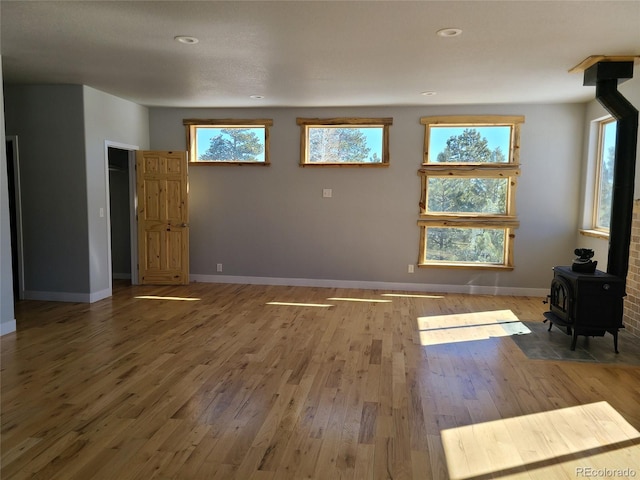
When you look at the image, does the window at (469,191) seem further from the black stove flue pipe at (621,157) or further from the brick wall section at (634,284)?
the black stove flue pipe at (621,157)

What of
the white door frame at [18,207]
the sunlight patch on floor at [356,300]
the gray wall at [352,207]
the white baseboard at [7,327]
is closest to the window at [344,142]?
the gray wall at [352,207]

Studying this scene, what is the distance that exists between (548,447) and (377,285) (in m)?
4.22

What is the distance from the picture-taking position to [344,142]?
667cm

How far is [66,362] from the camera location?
3.68m

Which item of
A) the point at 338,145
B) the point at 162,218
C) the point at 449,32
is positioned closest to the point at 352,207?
the point at 338,145

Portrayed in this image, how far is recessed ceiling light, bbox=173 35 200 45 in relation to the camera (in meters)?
3.57

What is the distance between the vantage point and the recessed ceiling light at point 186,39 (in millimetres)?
3572

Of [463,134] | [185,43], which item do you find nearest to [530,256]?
[463,134]

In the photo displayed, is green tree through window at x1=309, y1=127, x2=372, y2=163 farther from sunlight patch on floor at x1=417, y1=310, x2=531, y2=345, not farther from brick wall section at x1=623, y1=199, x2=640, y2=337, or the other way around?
brick wall section at x1=623, y1=199, x2=640, y2=337

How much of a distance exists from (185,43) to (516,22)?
2.49m

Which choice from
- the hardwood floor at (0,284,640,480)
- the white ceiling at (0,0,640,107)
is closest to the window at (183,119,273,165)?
the white ceiling at (0,0,640,107)

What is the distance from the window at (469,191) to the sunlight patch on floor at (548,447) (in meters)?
3.69

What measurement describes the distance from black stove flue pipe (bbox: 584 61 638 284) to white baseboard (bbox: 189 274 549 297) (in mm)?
2272

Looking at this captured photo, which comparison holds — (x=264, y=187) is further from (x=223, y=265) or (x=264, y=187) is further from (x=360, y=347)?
(x=360, y=347)
